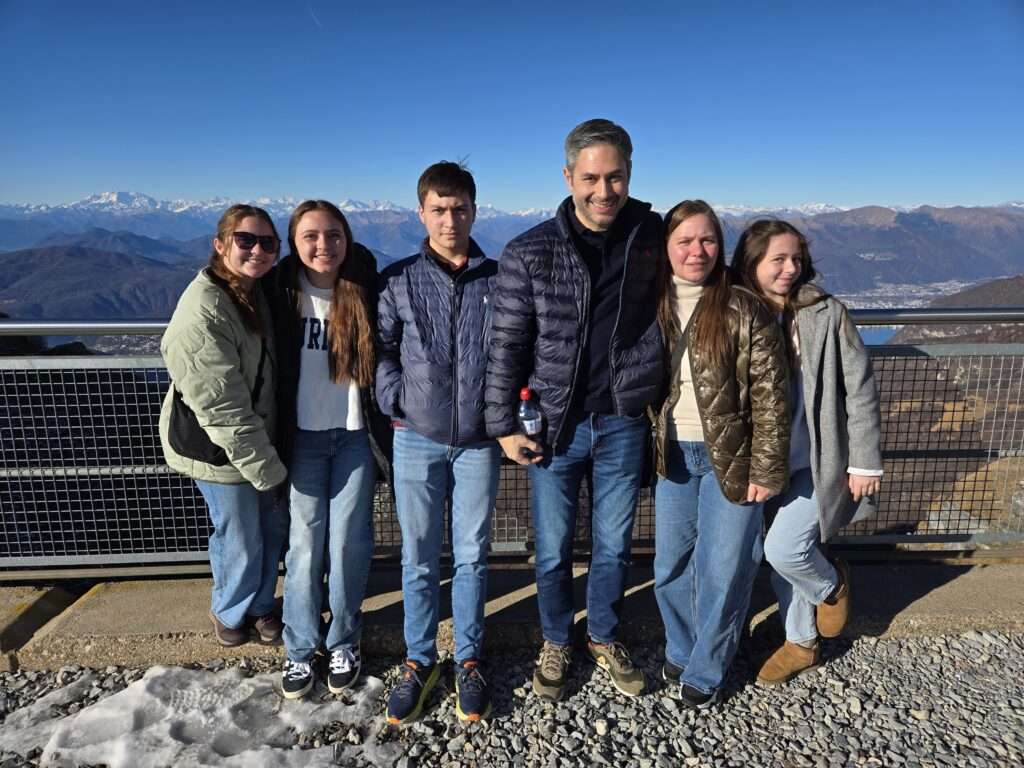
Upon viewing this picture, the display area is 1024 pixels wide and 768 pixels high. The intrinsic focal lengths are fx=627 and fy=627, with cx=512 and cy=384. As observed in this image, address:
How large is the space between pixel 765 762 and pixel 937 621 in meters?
1.49

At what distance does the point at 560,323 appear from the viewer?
2.67 meters

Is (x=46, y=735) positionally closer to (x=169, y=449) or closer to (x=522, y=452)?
(x=169, y=449)

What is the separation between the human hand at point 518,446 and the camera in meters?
2.75

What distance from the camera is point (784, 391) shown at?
2.58 m

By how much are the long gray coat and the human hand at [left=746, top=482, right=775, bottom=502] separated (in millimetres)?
281

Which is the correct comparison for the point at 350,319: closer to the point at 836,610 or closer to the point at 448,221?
the point at 448,221

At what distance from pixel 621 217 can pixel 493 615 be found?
222 centimetres

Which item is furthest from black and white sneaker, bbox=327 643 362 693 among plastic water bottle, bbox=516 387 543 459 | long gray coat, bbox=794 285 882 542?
long gray coat, bbox=794 285 882 542

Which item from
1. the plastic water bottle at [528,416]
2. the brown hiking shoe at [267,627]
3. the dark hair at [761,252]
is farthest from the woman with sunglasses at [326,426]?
the dark hair at [761,252]

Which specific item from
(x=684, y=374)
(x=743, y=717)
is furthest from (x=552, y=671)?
(x=684, y=374)

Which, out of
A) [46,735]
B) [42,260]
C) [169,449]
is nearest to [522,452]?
[169,449]

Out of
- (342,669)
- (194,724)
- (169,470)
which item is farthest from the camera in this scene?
(169,470)

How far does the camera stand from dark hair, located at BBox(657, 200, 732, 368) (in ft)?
8.44

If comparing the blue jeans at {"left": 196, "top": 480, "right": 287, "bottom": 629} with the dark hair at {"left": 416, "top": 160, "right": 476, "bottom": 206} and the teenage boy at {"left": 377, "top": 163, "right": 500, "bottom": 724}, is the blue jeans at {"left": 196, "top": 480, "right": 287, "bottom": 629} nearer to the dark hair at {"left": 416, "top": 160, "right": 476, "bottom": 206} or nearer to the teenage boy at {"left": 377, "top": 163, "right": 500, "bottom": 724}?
the teenage boy at {"left": 377, "top": 163, "right": 500, "bottom": 724}
